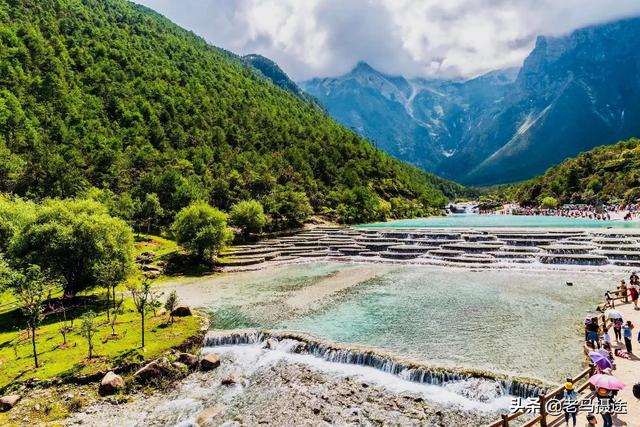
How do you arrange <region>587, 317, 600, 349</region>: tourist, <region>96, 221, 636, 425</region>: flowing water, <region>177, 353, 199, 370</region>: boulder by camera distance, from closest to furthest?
1. <region>96, 221, 636, 425</region>: flowing water
2. <region>587, 317, 600, 349</region>: tourist
3. <region>177, 353, 199, 370</region>: boulder

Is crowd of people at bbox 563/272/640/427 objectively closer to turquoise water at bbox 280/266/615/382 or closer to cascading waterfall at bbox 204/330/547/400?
turquoise water at bbox 280/266/615/382

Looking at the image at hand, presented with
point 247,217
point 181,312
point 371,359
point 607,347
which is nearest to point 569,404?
point 607,347

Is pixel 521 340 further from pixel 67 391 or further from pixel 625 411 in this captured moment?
pixel 67 391

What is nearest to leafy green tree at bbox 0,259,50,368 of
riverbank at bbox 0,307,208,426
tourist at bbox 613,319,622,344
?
riverbank at bbox 0,307,208,426

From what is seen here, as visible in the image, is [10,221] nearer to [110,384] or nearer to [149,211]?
[110,384]

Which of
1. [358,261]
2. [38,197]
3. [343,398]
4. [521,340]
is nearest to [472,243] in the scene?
[358,261]

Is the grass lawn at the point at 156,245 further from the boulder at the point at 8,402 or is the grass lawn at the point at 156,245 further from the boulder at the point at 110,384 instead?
the boulder at the point at 8,402
